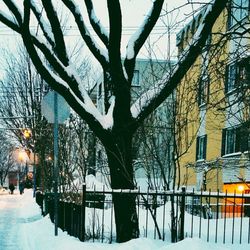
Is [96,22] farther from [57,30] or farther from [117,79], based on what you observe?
[117,79]

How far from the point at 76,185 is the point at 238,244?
6382 mm

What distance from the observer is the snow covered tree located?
24.9ft

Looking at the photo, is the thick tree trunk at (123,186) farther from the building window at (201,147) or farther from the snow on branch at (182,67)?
the building window at (201,147)

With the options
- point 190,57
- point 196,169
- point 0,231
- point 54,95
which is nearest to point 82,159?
point 0,231

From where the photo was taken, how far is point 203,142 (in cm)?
2448

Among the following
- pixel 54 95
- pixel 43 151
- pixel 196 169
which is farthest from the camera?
pixel 196 169

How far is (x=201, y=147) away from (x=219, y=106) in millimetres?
17958

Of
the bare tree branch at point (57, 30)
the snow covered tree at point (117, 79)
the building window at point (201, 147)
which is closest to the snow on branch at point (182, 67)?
the snow covered tree at point (117, 79)

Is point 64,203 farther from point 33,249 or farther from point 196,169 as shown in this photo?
point 196,169

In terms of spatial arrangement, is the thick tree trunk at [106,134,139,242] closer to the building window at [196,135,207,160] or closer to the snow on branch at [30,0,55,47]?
the snow on branch at [30,0,55,47]

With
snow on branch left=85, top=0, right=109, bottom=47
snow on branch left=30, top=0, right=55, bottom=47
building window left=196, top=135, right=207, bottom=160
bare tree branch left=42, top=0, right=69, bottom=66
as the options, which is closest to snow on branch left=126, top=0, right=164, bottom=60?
snow on branch left=85, top=0, right=109, bottom=47

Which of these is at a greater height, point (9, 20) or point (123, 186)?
point (9, 20)

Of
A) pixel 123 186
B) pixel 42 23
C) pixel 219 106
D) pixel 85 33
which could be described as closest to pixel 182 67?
pixel 219 106

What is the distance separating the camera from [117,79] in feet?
25.9
